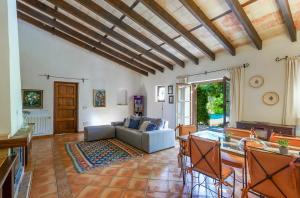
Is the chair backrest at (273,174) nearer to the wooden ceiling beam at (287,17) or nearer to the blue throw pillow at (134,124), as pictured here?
the wooden ceiling beam at (287,17)

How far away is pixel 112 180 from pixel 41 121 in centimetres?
425

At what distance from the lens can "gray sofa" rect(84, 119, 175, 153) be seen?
159 inches

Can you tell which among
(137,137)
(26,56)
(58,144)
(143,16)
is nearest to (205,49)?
(143,16)

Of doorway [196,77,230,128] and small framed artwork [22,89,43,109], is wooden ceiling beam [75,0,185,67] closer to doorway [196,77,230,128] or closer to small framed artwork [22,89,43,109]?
doorway [196,77,230,128]

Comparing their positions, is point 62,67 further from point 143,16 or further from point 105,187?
point 105,187

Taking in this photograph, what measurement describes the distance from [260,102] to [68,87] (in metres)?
6.10

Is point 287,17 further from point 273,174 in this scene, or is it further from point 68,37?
point 68,37

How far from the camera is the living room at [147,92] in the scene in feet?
7.43

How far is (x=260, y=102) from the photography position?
383 cm

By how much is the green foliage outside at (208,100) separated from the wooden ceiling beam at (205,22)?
3661 millimetres

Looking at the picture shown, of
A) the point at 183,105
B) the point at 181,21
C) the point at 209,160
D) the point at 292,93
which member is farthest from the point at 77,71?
the point at 292,93

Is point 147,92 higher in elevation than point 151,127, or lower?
higher

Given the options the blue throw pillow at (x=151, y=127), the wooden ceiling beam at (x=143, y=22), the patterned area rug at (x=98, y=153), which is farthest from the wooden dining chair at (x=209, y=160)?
the wooden ceiling beam at (x=143, y=22)

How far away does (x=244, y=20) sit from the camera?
3064 millimetres
